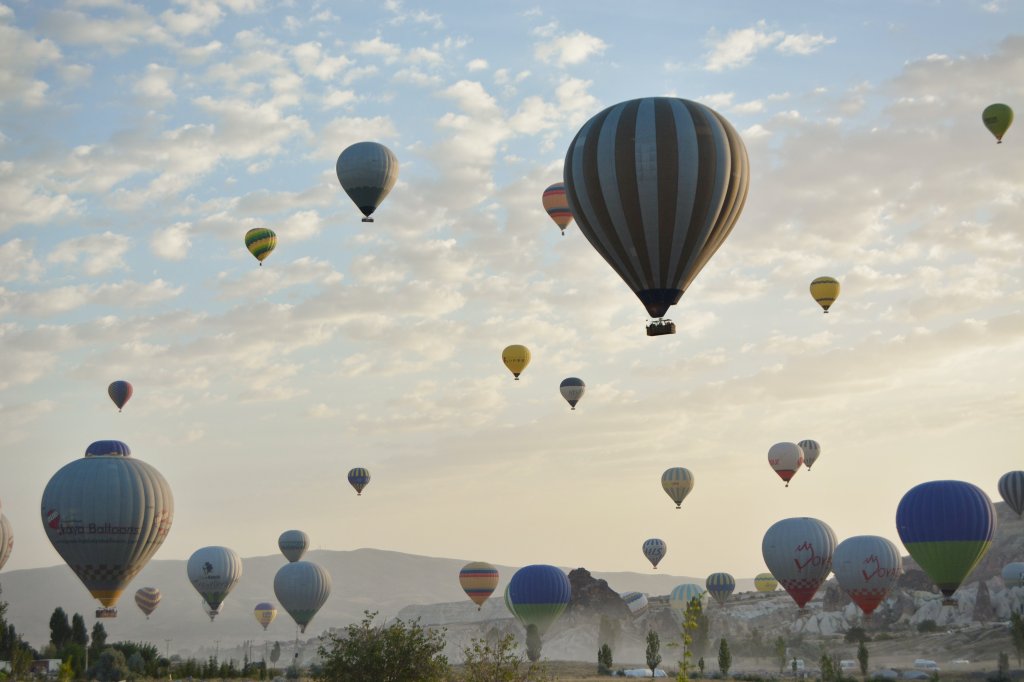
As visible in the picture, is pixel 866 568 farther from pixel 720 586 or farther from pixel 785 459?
pixel 720 586

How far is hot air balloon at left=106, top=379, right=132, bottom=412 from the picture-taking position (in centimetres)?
9856

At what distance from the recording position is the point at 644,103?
53.1 meters

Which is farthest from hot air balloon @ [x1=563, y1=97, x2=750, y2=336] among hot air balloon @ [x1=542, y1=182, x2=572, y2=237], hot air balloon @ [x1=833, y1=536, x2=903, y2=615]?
hot air balloon @ [x1=833, y1=536, x2=903, y2=615]

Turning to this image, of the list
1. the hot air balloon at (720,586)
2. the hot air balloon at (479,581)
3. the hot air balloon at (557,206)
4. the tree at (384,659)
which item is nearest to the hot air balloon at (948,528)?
the hot air balloon at (557,206)

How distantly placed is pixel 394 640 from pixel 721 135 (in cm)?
2612

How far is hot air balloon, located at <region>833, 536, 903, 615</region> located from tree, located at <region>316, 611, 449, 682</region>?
6629cm

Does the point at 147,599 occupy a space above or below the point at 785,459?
below

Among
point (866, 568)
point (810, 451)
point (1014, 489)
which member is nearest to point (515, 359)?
point (866, 568)

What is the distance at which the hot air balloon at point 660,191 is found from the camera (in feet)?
169

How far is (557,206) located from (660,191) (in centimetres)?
3594

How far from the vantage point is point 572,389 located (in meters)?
108

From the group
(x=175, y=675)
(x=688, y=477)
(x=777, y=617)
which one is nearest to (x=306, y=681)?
(x=175, y=675)

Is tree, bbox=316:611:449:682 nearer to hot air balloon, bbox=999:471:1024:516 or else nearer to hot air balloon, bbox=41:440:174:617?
hot air balloon, bbox=41:440:174:617

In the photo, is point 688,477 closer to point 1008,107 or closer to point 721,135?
point 1008,107
